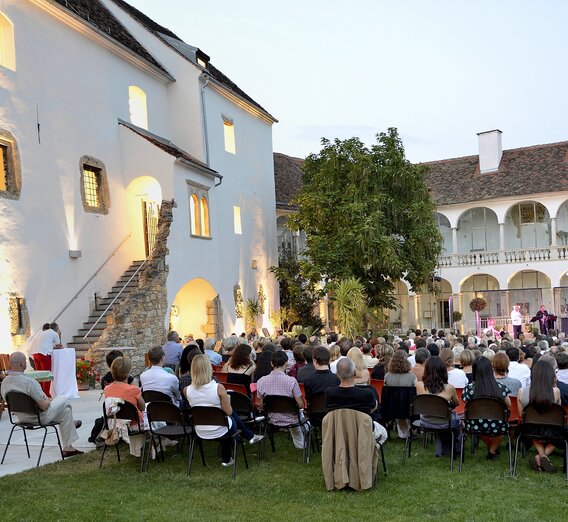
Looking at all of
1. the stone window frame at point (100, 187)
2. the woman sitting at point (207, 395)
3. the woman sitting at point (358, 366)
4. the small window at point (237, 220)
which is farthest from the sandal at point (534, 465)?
the small window at point (237, 220)

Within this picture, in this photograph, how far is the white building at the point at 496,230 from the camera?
37812 millimetres

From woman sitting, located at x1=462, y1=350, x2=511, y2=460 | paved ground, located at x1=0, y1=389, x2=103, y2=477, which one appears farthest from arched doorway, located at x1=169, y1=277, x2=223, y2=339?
woman sitting, located at x1=462, y1=350, x2=511, y2=460

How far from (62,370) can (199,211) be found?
9.80 metres

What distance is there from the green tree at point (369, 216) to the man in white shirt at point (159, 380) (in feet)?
55.9

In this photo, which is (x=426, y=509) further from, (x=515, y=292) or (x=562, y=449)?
(x=515, y=292)

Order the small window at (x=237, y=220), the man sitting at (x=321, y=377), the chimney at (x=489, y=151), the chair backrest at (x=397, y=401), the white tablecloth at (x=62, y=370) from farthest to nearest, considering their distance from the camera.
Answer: the chimney at (x=489, y=151) → the small window at (x=237, y=220) → the white tablecloth at (x=62, y=370) → the chair backrest at (x=397, y=401) → the man sitting at (x=321, y=377)

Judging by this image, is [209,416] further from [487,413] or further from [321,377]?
[487,413]

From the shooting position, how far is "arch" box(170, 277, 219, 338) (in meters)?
24.6

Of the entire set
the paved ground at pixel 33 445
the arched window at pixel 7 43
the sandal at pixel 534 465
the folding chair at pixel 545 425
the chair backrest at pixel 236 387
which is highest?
the arched window at pixel 7 43

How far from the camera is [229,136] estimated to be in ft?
91.1

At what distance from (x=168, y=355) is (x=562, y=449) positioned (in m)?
7.48

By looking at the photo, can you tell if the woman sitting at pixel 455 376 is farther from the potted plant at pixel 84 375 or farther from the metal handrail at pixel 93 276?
the metal handrail at pixel 93 276

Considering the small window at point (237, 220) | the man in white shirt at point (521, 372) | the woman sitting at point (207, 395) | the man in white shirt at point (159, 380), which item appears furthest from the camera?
the small window at point (237, 220)

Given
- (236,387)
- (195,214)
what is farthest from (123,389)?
(195,214)
